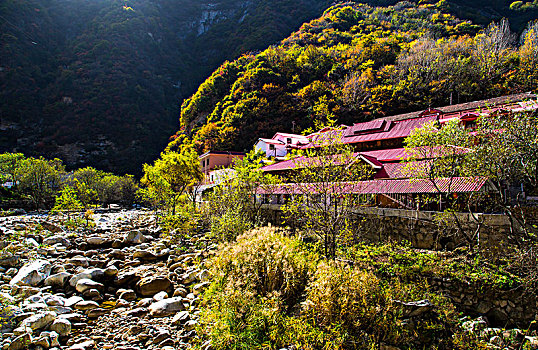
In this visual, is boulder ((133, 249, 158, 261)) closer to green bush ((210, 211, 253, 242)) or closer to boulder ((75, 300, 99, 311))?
green bush ((210, 211, 253, 242))

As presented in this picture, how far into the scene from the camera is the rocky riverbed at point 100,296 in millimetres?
7969

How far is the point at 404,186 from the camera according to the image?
1541cm

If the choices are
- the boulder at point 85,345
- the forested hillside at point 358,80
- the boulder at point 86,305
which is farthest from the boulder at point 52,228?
the forested hillside at point 358,80

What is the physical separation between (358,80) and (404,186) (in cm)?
4260

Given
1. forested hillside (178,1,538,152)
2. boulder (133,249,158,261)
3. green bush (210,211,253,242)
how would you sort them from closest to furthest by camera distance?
green bush (210,211,253,242) → boulder (133,249,158,261) → forested hillside (178,1,538,152)

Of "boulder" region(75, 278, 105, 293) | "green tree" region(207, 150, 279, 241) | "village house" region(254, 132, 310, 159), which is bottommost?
"boulder" region(75, 278, 105, 293)

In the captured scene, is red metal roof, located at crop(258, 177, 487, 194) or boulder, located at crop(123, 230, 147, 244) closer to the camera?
red metal roof, located at crop(258, 177, 487, 194)

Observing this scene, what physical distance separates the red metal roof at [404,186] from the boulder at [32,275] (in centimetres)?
1198

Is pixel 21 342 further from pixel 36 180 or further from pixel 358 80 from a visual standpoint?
pixel 358 80

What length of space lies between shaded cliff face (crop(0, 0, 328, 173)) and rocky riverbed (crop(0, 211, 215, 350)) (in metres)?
61.6

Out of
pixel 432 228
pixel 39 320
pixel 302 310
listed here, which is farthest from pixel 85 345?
pixel 432 228

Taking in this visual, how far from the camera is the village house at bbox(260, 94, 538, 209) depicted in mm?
12961

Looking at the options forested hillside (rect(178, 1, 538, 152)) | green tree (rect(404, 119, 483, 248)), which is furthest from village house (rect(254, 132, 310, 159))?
green tree (rect(404, 119, 483, 248))

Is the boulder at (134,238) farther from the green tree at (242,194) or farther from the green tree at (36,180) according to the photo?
the green tree at (36,180)
